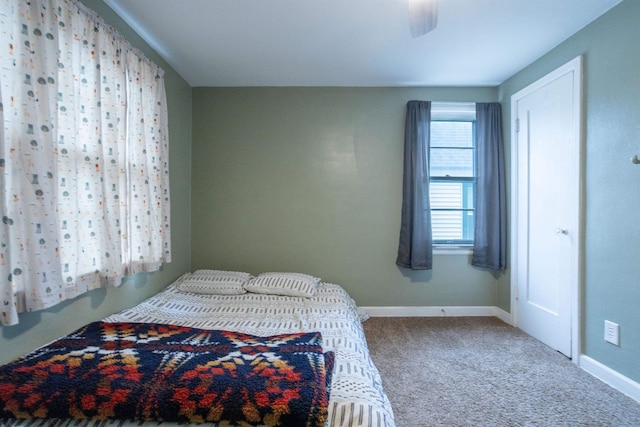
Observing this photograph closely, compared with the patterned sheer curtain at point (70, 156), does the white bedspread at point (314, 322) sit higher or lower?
lower

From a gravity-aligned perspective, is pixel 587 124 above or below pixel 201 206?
above

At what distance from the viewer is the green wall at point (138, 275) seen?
1391mm

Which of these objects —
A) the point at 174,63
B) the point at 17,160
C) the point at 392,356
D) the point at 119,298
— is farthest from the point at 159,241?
the point at 392,356

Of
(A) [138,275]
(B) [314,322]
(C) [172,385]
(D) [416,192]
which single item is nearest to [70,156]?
(A) [138,275]

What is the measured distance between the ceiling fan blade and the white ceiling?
607 mm

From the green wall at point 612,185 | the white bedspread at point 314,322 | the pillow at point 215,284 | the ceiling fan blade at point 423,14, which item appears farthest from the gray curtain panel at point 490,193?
the pillow at point 215,284

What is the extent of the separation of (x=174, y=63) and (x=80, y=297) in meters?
2.11

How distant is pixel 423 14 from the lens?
136 cm

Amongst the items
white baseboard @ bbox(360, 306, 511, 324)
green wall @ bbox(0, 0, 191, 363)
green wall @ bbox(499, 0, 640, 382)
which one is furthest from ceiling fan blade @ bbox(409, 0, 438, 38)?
white baseboard @ bbox(360, 306, 511, 324)

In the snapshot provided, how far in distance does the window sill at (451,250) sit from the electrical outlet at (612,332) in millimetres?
1285

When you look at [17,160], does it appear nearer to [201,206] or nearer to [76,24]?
[76,24]

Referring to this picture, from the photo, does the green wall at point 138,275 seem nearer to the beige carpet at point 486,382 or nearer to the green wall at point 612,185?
the beige carpet at point 486,382

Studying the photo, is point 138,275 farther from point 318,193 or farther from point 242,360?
point 318,193

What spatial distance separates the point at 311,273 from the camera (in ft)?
10.3
